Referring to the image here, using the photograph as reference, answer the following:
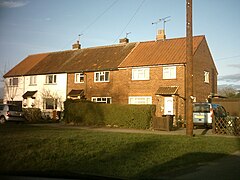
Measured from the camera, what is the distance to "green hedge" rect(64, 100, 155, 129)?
22672 millimetres

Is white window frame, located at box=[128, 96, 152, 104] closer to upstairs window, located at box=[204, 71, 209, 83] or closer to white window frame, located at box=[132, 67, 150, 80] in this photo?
white window frame, located at box=[132, 67, 150, 80]

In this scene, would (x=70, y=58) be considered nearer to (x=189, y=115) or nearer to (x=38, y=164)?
(x=189, y=115)

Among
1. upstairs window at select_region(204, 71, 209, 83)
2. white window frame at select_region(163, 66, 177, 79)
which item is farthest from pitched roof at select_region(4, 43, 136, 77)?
upstairs window at select_region(204, 71, 209, 83)

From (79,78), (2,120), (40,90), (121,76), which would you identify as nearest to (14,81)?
(40,90)

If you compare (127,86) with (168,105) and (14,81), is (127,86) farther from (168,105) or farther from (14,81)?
(14,81)

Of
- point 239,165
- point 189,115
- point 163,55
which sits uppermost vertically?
point 163,55

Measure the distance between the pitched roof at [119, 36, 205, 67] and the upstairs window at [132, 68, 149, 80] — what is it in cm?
54

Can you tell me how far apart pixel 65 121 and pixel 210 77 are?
1578 centimetres

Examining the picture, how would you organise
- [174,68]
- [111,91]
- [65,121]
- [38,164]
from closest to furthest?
[38,164]
[65,121]
[174,68]
[111,91]

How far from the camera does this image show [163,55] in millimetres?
30750

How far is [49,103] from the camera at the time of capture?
37.2 meters

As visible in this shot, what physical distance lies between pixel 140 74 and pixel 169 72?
3.14m

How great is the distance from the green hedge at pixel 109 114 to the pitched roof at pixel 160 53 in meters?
7.55

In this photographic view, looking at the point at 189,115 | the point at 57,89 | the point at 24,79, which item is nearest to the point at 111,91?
the point at 57,89
